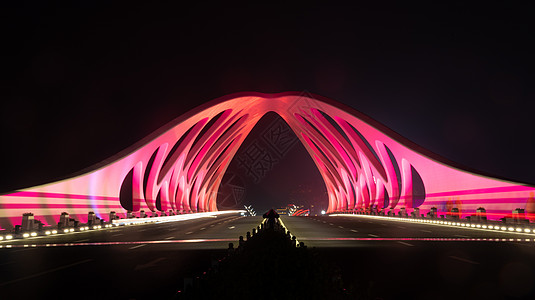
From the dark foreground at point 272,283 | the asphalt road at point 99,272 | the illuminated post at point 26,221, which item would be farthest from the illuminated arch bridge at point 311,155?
the dark foreground at point 272,283

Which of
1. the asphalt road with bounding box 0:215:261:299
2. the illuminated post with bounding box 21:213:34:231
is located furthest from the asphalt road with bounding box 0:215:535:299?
the illuminated post with bounding box 21:213:34:231

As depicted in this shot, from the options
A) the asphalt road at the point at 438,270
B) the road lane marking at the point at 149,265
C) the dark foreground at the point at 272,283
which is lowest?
the asphalt road at the point at 438,270

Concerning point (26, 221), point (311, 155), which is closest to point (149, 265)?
point (26, 221)

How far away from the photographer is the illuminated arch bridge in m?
27.5

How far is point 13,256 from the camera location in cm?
1245

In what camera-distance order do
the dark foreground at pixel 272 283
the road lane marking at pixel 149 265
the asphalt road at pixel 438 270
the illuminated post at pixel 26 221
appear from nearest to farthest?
the dark foreground at pixel 272 283 < the asphalt road at pixel 438 270 < the road lane marking at pixel 149 265 < the illuminated post at pixel 26 221

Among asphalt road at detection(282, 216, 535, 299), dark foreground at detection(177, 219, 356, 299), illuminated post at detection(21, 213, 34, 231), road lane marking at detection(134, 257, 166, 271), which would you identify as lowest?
asphalt road at detection(282, 216, 535, 299)

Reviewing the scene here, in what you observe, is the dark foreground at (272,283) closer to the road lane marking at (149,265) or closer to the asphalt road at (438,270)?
the asphalt road at (438,270)

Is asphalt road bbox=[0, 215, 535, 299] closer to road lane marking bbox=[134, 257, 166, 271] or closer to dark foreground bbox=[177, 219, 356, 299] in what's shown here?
road lane marking bbox=[134, 257, 166, 271]

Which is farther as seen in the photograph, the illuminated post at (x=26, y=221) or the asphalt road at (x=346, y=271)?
the illuminated post at (x=26, y=221)

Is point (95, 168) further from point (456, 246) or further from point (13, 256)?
point (456, 246)

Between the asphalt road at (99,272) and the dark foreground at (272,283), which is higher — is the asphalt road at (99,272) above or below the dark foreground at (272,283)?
below

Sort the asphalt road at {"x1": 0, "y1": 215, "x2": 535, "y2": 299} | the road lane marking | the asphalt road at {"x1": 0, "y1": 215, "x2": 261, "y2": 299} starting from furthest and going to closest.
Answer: the road lane marking < the asphalt road at {"x1": 0, "y1": 215, "x2": 261, "y2": 299} < the asphalt road at {"x1": 0, "y1": 215, "x2": 535, "y2": 299}

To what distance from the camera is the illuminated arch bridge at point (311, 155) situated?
27530 millimetres
